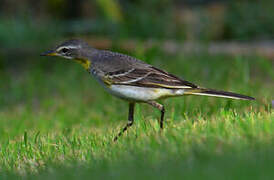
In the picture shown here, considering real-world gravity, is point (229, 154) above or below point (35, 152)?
above

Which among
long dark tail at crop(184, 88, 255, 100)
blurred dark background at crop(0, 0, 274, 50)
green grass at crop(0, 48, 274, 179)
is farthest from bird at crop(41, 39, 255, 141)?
blurred dark background at crop(0, 0, 274, 50)

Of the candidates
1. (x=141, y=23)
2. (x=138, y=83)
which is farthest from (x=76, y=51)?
(x=141, y=23)

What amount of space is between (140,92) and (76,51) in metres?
1.08

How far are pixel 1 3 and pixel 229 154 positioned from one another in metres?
12.6

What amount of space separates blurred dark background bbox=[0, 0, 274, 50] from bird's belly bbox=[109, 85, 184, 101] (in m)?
6.56

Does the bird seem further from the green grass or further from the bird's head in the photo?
the green grass

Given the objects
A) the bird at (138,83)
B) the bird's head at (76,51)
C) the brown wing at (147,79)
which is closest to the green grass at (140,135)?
the bird at (138,83)

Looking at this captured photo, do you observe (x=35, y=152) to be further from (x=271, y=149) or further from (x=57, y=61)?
(x=57, y=61)

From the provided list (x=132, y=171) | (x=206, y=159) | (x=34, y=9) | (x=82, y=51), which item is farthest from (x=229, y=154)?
(x=34, y=9)

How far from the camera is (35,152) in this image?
5078 millimetres

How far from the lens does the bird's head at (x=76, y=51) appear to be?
614 centimetres

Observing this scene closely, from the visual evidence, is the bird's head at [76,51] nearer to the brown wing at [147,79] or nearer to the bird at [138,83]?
the bird at [138,83]

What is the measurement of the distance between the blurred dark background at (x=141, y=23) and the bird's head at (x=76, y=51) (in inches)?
236

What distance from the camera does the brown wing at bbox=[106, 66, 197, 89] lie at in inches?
224
